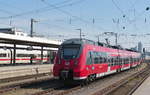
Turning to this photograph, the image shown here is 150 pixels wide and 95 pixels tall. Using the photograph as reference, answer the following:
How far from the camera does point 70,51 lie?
57.8 ft

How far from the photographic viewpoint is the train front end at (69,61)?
55.4 feet

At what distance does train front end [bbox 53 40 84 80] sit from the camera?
16.9 metres

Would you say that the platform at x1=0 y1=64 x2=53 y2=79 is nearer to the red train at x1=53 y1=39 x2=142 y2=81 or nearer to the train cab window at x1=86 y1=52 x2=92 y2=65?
the red train at x1=53 y1=39 x2=142 y2=81

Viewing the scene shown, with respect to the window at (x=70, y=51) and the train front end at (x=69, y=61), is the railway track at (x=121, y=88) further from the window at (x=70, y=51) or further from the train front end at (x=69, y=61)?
the window at (x=70, y=51)

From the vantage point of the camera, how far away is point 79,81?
1716cm

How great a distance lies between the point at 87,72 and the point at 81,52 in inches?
59.9

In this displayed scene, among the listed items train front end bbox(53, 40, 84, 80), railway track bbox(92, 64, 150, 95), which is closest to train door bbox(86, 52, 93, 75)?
train front end bbox(53, 40, 84, 80)

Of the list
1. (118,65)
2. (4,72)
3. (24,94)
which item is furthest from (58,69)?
(118,65)

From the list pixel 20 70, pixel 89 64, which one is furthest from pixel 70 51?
pixel 20 70

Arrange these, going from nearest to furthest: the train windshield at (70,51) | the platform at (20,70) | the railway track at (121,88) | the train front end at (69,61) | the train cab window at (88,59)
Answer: the railway track at (121,88)
the train front end at (69,61)
the train windshield at (70,51)
the train cab window at (88,59)
the platform at (20,70)

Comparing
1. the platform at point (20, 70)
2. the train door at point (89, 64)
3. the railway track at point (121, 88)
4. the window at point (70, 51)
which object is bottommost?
the railway track at point (121, 88)

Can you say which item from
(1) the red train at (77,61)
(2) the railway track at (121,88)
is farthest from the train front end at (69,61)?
(2) the railway track at (121,88)

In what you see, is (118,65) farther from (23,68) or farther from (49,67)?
(23,68)

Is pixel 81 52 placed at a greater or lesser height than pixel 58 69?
greater
